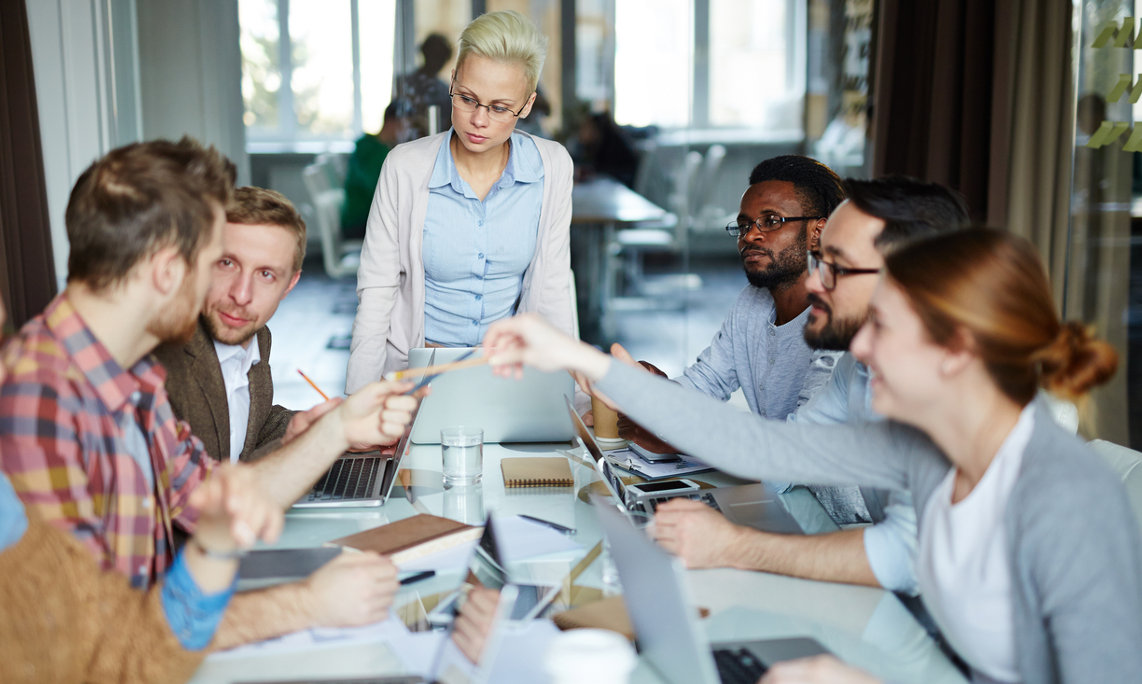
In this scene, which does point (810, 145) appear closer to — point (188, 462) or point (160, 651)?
point (188, 462)

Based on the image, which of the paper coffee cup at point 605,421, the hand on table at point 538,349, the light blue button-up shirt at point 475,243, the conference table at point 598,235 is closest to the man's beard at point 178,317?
the hand on table at point 538,349

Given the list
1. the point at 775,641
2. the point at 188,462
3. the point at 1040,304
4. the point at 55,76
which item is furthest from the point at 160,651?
the point at 55,76

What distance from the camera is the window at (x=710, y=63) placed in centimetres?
509

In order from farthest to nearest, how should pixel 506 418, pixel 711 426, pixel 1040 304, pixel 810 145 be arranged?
pixel 810 145
pixel 506 418
pixel 711 426
pixel 1040 304

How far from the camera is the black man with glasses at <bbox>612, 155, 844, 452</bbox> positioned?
233 centimetres

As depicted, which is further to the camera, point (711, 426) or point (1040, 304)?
point (711, 426)

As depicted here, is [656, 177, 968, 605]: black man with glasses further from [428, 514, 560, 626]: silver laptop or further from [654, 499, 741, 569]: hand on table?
[428, 514, 560, 626]: silver laptop

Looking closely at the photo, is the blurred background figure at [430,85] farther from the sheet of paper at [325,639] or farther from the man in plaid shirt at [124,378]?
the sheet of paper at [325,639]

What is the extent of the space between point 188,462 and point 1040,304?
1.26m

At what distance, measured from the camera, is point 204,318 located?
1.90 metres

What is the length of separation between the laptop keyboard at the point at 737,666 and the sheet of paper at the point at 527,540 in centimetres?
38

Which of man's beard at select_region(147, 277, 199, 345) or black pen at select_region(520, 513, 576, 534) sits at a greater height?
man's beard at select_region(147, 277, 199, 345)

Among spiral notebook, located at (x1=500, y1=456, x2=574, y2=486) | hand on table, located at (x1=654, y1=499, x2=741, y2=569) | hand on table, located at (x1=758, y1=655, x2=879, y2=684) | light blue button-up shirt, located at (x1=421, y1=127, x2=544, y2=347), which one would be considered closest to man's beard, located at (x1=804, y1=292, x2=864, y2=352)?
hand on table, located at (x1=654, y1=499, x2=741, y2=569)

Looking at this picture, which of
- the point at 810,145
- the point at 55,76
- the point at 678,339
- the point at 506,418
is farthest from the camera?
the point at 678,339
